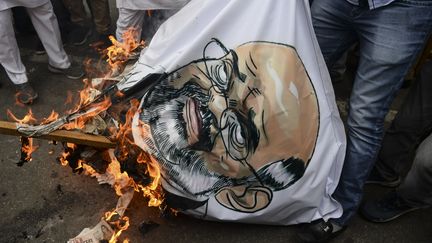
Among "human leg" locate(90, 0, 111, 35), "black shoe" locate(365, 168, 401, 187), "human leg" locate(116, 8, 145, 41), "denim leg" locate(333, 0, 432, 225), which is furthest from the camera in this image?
"human leg" locate(90, 0, 111, 35)

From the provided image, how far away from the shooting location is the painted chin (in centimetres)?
205

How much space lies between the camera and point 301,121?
6.82 ft

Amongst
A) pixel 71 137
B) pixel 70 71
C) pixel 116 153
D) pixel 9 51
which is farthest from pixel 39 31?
pixel 116 153

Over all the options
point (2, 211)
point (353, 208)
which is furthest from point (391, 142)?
point (2, 211)

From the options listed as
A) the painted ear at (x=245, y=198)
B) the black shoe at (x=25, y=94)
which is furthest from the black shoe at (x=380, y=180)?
the black shoe at (x=25, y=94)

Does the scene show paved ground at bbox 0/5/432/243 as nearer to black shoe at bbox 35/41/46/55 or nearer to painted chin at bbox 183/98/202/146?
painted chin at bbox 183/98/202/146

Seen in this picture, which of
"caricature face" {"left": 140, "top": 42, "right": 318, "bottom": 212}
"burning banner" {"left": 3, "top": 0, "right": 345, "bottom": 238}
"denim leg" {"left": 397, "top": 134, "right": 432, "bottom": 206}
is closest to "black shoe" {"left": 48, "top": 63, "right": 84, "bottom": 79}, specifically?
"burning banner" {"left": 3, "top": 0, "right": 345, "bottom": 238}

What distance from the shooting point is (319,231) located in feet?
7.47

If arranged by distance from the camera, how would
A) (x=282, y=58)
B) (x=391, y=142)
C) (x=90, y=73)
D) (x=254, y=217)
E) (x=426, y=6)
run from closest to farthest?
1. (x=426, y=6)
2. (x=282, y=58)
3. (x=254, y=217)
4. (x=391, y=142)
5. (x=90, y=73)

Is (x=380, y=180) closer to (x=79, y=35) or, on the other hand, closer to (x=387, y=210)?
(x=387, y=210)

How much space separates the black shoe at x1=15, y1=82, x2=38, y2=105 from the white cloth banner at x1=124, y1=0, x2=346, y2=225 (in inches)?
61.0

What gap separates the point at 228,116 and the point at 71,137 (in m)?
0.81

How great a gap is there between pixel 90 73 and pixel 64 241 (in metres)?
1.86

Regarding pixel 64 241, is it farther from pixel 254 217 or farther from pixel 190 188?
pixel 254 217
